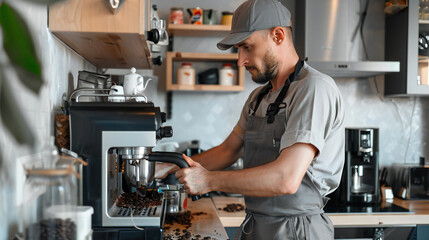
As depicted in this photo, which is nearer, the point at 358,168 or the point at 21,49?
the point at 21,49

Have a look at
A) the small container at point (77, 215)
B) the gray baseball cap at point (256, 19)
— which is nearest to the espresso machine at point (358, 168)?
the gray baseball cap at point (256, 19)

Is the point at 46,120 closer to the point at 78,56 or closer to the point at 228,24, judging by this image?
the point at 78,56

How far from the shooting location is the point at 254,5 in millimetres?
1526

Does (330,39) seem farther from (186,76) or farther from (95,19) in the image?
(95,19)

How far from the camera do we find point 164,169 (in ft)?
5.50

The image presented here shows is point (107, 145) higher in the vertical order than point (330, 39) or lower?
lower

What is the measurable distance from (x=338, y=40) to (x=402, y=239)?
1281 mm

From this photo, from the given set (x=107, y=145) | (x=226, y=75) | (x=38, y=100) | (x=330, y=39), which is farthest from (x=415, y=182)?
(x=38, y=100)

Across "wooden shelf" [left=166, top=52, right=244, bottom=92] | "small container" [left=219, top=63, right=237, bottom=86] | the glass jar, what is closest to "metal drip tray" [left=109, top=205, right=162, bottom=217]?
the glass jar

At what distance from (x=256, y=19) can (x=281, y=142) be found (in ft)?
1.54

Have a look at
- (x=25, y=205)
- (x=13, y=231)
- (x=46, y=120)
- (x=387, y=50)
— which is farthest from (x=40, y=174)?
(x=387, y=50)

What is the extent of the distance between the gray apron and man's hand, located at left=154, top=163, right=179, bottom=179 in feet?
1.00

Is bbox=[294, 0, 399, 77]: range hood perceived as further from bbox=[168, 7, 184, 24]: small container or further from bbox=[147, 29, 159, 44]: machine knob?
bbox=[147, 29, 159, 44]: machine knob

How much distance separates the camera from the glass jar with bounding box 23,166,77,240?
75 cm
